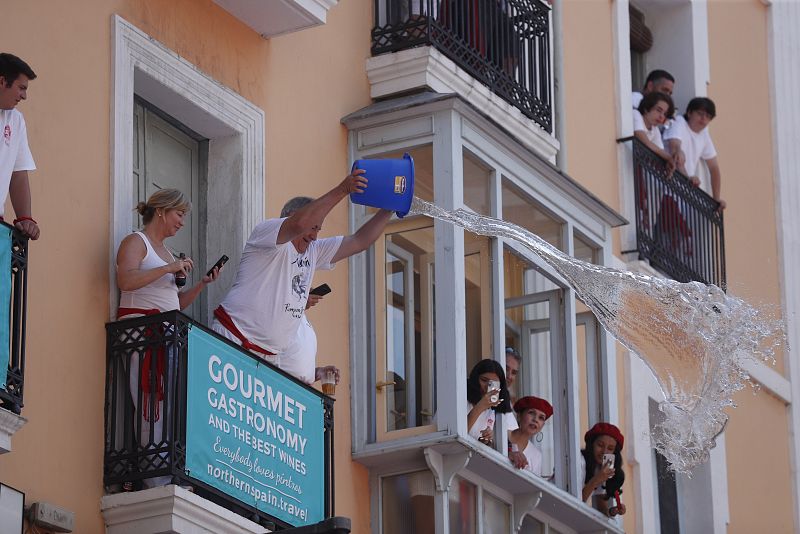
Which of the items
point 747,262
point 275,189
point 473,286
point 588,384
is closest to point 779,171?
point 747,262

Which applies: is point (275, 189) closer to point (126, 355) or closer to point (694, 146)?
point (126, 355)

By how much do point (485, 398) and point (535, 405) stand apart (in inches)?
48.7

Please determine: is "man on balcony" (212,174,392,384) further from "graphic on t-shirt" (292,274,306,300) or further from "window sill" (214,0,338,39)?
"window sill" (214,0,338,39)

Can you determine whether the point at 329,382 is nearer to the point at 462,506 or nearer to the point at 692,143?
the point at 462,506

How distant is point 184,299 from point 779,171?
1206 centimetres

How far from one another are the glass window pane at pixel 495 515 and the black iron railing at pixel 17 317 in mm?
5200

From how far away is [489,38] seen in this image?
19016 millimetres

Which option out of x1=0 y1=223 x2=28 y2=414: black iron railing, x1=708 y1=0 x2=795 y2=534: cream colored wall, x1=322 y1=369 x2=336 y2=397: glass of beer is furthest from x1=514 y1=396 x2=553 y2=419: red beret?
x1=0 y1=223 x2=28 y2=414: black iron railing

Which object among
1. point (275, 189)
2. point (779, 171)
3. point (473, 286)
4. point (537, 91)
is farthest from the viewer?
point (779, 171)

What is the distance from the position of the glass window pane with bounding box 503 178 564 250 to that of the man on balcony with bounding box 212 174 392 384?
2.98 m

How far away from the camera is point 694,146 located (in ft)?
77.0

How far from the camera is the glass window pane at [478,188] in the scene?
1806 centimetres

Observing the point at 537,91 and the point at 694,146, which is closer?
the point at 537,91

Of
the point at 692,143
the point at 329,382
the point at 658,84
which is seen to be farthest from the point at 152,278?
the point at 692,143
